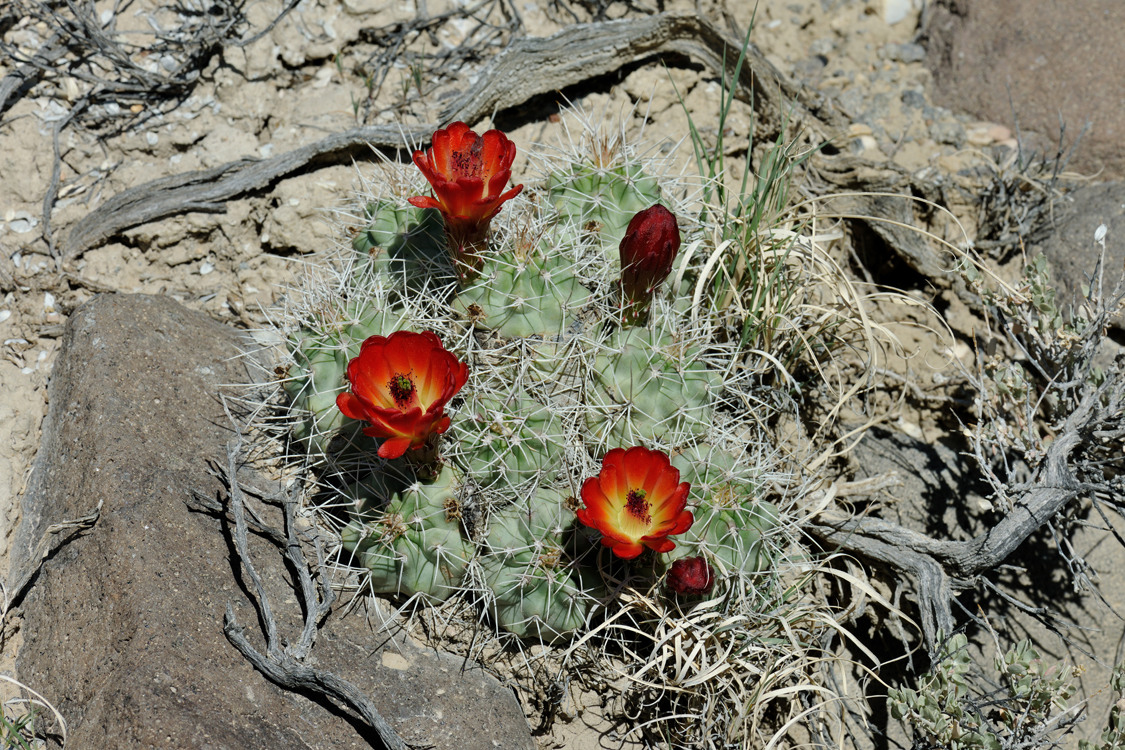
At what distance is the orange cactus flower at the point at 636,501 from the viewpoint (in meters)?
2.17

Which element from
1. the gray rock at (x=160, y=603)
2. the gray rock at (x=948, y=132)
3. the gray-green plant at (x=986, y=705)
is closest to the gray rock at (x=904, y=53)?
the gray rock at (x=948, y=132)

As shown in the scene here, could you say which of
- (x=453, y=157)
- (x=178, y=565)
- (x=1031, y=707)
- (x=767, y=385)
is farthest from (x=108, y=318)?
(x=1031, y=707)

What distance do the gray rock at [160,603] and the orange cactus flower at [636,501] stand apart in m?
0.74

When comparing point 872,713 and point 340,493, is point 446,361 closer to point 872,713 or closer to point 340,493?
point 340,493

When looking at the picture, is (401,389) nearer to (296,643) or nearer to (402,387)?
(402,387)

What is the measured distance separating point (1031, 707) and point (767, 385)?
4.40 ft

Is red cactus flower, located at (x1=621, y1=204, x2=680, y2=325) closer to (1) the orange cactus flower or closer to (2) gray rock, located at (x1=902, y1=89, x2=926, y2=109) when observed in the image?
(1) the orange cactus flower

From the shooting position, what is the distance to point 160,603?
2164 mm

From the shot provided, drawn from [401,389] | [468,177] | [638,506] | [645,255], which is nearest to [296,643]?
[401,389]

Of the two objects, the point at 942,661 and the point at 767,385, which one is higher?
the point at 767,385

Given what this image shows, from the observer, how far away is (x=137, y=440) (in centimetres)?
252

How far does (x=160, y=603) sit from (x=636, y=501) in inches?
52.5

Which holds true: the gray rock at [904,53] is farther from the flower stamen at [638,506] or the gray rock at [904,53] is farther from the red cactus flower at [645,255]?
the flower stamen at [638,506]

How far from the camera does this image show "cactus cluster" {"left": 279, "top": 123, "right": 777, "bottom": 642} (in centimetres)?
241
